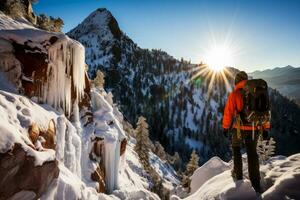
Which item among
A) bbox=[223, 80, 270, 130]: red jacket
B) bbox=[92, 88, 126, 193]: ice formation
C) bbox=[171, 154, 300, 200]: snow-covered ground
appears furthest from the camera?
bbox=[92, 88, 126, 193]: ice formation

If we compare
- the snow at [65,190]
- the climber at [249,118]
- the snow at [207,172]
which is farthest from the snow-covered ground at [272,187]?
the snow at [207,172]

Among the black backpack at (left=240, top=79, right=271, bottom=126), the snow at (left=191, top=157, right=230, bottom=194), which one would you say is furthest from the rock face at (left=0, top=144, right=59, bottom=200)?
the snow at (left=191, top=157, right=230, bottom=194)

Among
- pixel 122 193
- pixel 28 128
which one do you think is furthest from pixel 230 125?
pixel 122 193

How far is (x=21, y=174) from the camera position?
8.23m

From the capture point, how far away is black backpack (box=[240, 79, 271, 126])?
650cm

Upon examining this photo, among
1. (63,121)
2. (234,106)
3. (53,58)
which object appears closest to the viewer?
(234,106)

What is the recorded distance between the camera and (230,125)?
288 inches

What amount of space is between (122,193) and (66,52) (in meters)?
10.4

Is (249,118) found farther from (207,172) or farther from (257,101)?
(207,172)

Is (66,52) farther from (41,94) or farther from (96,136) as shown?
(96,136)

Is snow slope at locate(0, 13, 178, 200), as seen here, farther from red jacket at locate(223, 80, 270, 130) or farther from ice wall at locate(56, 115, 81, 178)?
red jacket at locate(223, 80, 270, 130)

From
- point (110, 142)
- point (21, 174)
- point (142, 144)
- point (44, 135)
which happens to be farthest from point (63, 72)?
point (142, 144)

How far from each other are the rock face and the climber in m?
6.11

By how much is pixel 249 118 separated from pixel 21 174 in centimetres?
689
